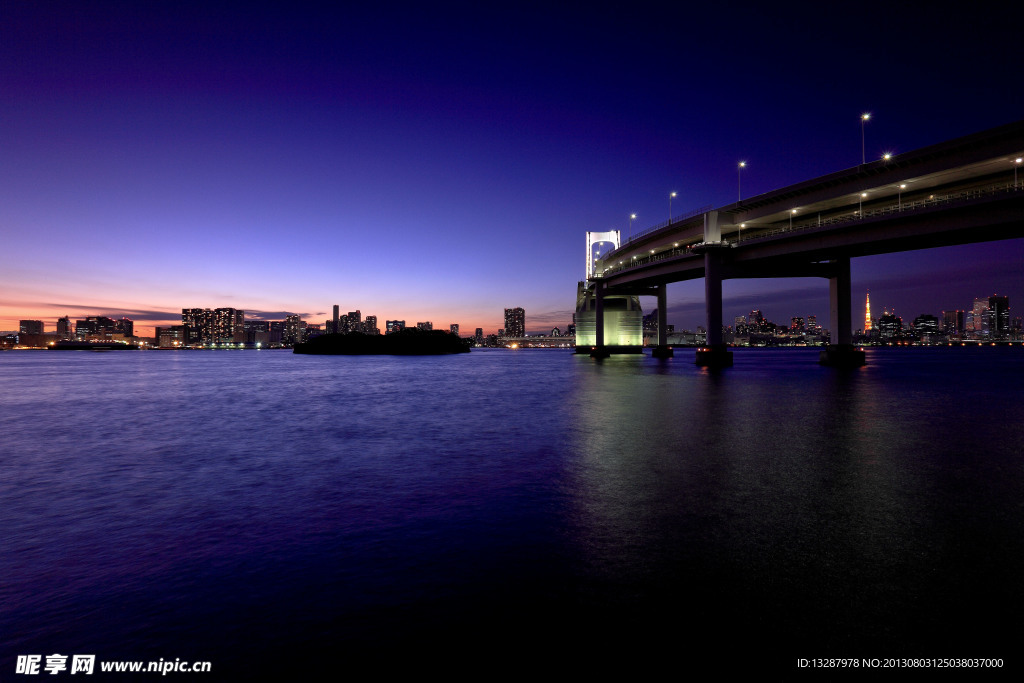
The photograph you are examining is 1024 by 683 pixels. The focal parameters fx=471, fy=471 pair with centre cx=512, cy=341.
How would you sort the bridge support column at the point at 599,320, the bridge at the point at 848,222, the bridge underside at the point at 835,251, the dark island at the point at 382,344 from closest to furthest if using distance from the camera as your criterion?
the bridge at the point at 848,222
the bridge underside at the point at 835,251
the bridge support column at the point at 599,320
the dark island at the point at 382,344

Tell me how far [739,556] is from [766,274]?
63.3 m

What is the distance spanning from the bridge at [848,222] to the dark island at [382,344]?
305 feet

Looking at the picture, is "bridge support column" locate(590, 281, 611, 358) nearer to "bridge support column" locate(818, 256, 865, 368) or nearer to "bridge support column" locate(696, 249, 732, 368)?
"bridge support column" locate(696, 249, 732, 368)

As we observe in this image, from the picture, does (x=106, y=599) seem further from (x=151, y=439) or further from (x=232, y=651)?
(x=151, y=439)

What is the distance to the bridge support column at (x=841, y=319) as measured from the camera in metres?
56.3

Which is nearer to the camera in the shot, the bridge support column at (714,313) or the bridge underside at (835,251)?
the bridge underside at (835,251)

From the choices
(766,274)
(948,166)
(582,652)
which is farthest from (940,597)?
(766,274)

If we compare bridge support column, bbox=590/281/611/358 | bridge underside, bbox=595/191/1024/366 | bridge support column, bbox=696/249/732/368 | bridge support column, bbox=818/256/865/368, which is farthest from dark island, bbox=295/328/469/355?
bridge support column, bbox=818/256/865/368

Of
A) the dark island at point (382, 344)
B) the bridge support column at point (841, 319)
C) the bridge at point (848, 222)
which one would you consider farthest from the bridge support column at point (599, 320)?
the dark island at point (382, 344)

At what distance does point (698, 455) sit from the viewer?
12.8 meters

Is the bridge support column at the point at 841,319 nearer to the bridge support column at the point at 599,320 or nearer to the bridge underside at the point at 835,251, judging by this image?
the bridge underside at the point at 835,251

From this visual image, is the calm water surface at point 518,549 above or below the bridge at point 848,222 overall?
below

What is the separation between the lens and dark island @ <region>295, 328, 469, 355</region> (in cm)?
15000

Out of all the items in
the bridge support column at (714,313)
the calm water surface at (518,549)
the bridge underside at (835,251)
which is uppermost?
the bridge underside at (835,251)
